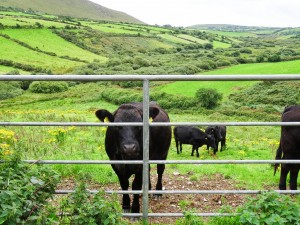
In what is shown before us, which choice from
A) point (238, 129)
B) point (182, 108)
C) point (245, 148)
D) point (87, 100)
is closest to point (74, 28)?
point (87, 100)

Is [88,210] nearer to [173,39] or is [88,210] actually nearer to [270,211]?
[270,211]

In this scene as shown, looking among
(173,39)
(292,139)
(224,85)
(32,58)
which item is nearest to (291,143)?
(292,139)

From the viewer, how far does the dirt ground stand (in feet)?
19.1

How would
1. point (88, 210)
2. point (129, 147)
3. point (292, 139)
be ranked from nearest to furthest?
point (88, 210), point (129, 147), point (292, 139)

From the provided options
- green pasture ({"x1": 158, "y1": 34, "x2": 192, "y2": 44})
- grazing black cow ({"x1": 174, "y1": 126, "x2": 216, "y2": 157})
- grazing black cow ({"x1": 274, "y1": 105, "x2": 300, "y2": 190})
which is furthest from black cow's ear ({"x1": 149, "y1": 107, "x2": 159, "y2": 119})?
green pasture ({"x1": 158, "y1": 34, "x2": 192, "y2": 44})

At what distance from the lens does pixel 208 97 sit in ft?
113

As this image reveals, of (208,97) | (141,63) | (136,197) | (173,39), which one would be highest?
(173,39)

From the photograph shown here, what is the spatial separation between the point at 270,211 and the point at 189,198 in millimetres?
2430

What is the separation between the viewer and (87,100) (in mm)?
38125

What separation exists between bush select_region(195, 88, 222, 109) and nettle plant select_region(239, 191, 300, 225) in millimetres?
29957

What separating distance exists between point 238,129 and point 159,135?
17.6 m

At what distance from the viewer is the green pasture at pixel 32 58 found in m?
61.9

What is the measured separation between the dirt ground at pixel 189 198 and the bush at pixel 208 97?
26544 mm

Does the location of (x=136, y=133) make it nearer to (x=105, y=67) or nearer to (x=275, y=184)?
(x=275, y=184)
